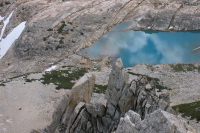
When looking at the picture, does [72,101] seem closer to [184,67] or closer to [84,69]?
[84,69]

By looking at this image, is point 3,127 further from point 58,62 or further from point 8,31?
point 8,31

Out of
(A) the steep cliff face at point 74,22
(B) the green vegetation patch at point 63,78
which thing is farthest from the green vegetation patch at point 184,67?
(A) the steep cliff face at point 74,22

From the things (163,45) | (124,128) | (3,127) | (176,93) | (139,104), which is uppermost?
(124,128)

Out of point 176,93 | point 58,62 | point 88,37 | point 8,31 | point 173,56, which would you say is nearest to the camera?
point 176,93

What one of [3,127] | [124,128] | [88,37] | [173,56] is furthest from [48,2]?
[124,128]

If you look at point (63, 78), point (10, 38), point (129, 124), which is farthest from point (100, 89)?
point (10, 38)
